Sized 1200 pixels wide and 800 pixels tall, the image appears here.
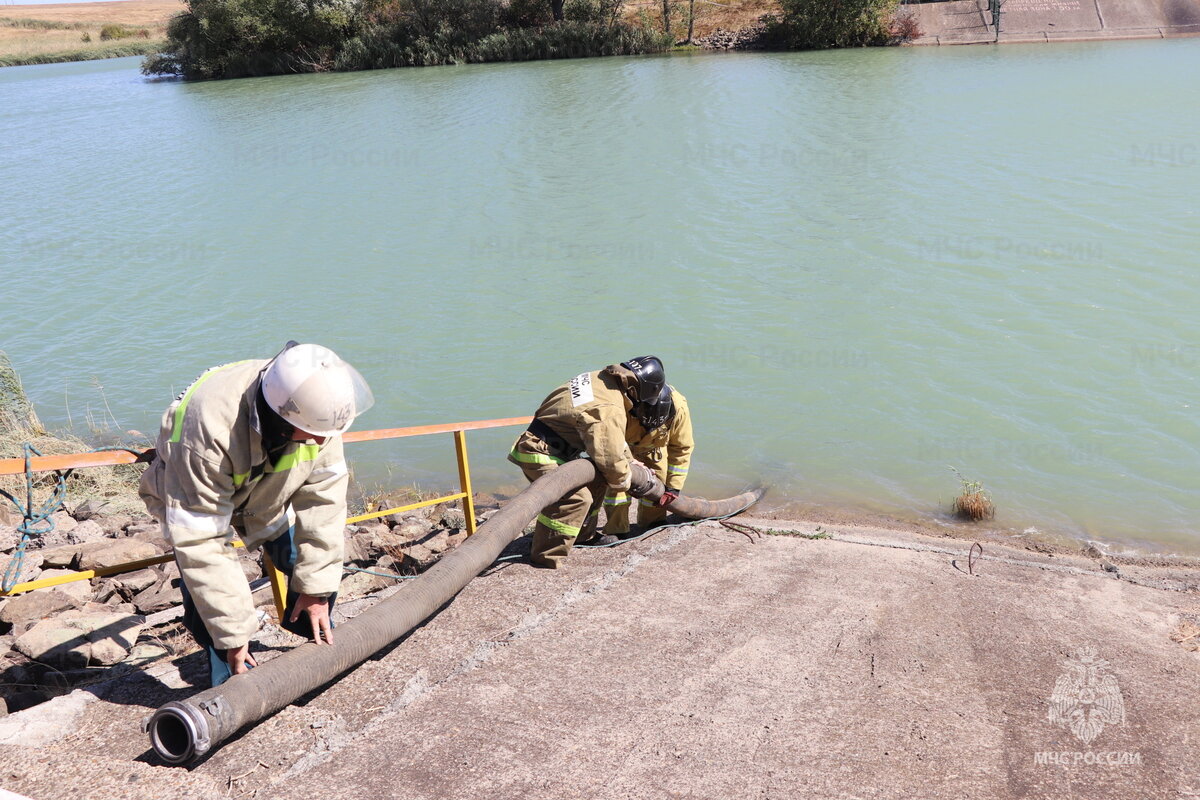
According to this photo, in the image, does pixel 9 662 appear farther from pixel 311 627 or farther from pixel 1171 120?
pixel 1171 120

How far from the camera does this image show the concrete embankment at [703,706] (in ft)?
10.8

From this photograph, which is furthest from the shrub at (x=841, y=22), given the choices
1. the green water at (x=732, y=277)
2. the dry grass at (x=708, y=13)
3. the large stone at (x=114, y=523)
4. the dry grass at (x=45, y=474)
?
the large stone at (x=114, y=523)

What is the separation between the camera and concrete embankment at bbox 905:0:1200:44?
3728 cm

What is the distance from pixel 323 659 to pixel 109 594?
2955 mm

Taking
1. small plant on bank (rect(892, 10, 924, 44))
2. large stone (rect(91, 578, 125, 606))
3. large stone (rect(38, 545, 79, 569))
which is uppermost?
small plant on bank (rect(892, 10, 924, 44))

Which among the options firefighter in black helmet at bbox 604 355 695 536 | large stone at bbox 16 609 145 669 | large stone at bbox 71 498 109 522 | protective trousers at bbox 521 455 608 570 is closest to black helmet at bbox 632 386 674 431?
firefighter in black helmet at bbox 604 355 695 536

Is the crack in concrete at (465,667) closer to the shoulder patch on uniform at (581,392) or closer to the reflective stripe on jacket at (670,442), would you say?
the reflective stripe on jacket at (670,442)

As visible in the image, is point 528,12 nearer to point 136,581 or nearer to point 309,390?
point 136,581

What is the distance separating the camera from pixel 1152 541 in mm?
7957

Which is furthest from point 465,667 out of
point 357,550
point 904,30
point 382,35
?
point 382,35

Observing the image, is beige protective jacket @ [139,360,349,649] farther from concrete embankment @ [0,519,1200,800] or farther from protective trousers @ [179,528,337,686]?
concrete embankment @ [0,519,1200,800]

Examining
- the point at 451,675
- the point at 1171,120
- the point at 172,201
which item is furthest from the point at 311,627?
the point at 1171,120

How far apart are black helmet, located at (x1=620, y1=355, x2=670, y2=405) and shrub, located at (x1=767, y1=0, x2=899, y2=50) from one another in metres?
37.3

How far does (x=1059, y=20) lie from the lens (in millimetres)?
38375
